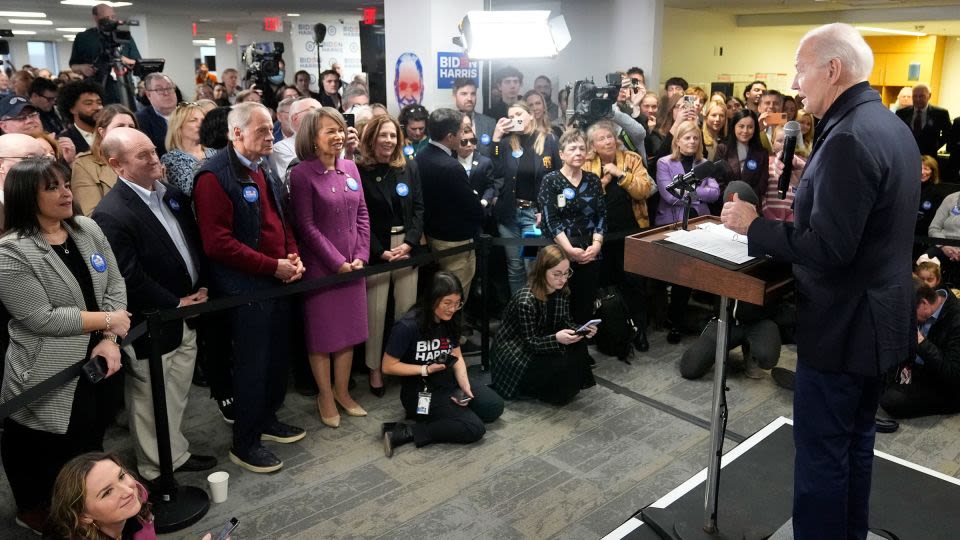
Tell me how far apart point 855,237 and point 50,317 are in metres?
2.43

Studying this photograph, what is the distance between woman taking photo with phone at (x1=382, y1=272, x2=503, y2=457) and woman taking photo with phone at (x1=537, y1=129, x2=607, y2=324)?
3.36 ft

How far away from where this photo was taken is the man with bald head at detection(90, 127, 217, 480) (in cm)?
287

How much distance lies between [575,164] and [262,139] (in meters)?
1.86

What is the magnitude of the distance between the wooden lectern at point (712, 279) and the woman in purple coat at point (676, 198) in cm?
214

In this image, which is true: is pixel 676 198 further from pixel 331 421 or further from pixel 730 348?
pixel 331 421

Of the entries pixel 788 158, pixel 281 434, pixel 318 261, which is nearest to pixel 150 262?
pixel 318 261

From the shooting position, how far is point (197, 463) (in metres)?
3.35

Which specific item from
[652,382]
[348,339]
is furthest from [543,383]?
[348,339]

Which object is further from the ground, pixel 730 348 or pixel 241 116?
pixel 241 116

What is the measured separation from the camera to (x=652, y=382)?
14.3 ft

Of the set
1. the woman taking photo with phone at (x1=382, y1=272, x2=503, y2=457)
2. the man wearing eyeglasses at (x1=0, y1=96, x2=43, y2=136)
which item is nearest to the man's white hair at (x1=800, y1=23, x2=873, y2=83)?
the woman taking photo with phone at (x1=382, y1=272, x2=503, y2=457)

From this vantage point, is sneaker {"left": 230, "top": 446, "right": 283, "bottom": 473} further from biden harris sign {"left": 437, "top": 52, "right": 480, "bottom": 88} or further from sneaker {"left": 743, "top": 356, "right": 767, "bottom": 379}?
biden harris sign {"left": 437, "top": 52, "right": 480, "bottom": 88}

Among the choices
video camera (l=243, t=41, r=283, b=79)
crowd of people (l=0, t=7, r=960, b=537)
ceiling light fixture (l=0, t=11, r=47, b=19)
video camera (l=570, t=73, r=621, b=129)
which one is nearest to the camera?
crowd of people (l=0, t=7, r=960, b=537)

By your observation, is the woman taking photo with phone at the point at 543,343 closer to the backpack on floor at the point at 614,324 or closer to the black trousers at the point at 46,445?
the backpack on floor at the point at 614,324
